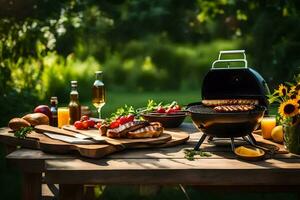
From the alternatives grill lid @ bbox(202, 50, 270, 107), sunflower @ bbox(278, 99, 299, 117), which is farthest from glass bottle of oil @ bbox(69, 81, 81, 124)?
sunflower @ bbox(278, 99, 299, 117)

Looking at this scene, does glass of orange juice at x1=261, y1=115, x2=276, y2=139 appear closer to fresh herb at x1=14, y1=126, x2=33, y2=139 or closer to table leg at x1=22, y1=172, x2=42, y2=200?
table leg at x1=22, y1=172, x2=42, y2=200

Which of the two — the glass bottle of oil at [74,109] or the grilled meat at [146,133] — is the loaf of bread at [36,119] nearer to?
the glass bottle of oil at [74,109]

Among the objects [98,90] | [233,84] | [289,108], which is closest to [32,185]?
[98,90]

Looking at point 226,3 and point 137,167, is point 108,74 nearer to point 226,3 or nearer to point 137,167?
point 226,3

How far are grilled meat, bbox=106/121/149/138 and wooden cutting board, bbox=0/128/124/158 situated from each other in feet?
0.62

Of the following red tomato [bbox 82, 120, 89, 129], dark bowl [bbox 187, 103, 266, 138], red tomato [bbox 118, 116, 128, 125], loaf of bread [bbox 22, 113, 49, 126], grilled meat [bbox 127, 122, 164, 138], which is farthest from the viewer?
loaf of bread [bbox 22, 113, 49, 126]

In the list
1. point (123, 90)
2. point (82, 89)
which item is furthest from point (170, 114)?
point (123, 90)

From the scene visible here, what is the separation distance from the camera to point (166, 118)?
13.3 ft

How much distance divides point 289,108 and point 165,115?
1181mm

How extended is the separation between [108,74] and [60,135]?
11.0 meters

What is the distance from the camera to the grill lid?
4.09 metres

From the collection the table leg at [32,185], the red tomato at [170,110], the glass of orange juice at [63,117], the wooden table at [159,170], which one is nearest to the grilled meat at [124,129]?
the wooden table at [159,170]

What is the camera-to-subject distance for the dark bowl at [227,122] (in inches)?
124

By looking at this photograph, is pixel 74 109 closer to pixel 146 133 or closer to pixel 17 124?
pixel 17 124
